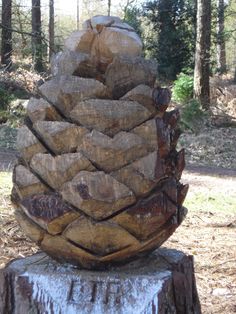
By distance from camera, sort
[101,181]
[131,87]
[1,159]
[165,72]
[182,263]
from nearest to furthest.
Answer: [101,181] < [131,87] < [182,263] < [1,159] < [165,72]

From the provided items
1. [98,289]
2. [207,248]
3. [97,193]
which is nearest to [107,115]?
[97,193]

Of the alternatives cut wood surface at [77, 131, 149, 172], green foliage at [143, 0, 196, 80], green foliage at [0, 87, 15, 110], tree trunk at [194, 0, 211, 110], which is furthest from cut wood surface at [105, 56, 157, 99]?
green foliage at [143, 0, 196, 80]

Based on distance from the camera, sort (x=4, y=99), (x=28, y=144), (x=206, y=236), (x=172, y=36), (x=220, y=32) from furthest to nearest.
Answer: (x=220, y=32), (x=172, y=36), (x=4, y=99), (x=206, y=236), (x=28, y=144)

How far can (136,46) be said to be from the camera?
1673 mm

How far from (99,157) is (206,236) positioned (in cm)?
297

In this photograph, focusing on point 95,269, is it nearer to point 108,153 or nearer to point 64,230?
point 64,230

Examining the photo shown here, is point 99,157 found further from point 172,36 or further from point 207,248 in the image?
point 172,36

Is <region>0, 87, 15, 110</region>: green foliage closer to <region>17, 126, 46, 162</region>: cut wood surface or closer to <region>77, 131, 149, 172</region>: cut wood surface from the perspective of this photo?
<region>17, 126, 46, 162</region>: cut wood surface

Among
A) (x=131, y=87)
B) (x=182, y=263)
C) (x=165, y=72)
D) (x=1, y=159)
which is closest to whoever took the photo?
(x=131, y=87)

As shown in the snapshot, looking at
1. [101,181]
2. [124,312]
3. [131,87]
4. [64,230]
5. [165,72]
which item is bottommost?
[165,72]

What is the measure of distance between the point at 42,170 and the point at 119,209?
25cm

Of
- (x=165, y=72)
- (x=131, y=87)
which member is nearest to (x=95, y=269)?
(x=131, y=87)

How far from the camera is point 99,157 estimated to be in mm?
1552

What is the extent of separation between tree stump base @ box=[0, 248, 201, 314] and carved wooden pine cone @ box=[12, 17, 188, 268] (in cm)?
6
